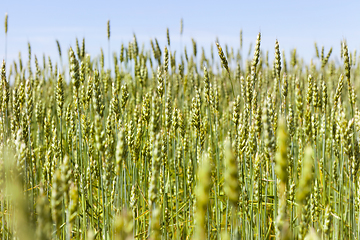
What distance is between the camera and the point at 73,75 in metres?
1.63

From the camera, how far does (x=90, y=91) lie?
184 cm

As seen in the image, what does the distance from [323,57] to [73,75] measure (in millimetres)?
3079

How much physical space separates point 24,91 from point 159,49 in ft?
6.03

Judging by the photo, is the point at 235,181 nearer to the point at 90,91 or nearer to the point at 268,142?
the point at 268,142

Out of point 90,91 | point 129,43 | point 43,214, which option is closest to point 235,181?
point 43,214

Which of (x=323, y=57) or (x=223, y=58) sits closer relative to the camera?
(x=223, y=58)

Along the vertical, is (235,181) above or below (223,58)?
below

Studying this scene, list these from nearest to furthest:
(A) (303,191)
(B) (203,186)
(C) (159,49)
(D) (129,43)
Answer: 1. (B) (203,186)
2. (A) (303,191)
3. (C) (159,49)
4. (D) (129,43)

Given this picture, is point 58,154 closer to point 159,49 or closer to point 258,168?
point 258,168

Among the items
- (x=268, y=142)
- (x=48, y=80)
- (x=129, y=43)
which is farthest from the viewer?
(x=48, y=80)

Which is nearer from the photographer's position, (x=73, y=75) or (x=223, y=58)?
(x=223, y=58)

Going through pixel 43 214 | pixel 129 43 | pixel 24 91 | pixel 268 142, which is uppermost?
pixel 129 43

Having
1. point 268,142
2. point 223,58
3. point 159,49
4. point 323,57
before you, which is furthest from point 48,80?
point 268,142

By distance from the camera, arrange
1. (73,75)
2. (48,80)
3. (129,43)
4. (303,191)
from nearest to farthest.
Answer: (303,191), (73,75), (129,43), (48,80)
